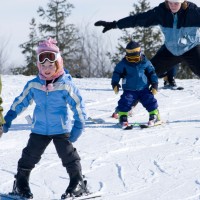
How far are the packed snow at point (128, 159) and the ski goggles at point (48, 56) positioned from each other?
1187 mm

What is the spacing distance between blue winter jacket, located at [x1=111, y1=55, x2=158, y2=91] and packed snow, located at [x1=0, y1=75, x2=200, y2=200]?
2.14 ft

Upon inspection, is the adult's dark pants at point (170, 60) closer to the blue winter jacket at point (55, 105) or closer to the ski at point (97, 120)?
the ski at point (97, 120)

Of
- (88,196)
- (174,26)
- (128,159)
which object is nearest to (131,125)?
(174,26)

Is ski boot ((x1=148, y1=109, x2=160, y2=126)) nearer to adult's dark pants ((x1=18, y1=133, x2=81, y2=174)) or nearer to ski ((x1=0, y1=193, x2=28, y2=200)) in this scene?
adult's dark pants ((x1=18, y1=133, x2=81, y2=174))

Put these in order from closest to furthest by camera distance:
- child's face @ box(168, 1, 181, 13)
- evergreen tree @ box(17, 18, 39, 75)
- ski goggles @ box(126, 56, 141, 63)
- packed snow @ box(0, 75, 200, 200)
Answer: packed snow @ box(0, 75, 200, 200), child's face @ box(168, 1, 181, 13), ski goggles @ box(126, 56, 141, 63), evergreen tree @ box(17, 18, 39, 75)

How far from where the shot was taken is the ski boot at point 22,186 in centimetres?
455

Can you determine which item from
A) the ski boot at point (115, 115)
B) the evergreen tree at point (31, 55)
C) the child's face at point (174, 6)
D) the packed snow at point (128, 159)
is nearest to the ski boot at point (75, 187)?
the packed snow at point (128, 159)

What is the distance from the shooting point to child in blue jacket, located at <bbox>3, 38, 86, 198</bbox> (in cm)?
444

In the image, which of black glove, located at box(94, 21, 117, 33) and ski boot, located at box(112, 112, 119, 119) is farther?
ski boot, located at box(112, 112, 119, 119)

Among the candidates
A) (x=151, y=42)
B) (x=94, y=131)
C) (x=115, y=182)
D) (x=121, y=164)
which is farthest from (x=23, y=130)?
(x=151, y=42)

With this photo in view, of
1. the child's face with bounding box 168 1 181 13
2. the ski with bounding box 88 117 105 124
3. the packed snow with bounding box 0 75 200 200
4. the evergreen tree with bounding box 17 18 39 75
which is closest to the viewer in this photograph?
the packed snow with bounding box 0 75 200 200

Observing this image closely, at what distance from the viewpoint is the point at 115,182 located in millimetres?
5105

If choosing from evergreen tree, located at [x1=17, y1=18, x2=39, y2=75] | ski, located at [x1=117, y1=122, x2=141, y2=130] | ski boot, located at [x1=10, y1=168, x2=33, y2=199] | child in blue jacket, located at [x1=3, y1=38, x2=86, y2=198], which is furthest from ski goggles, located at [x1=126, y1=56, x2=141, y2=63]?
evergreen tree, located at [x1=17, y1=18, x2=39, y2=75]

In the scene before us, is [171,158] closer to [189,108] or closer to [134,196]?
[134,196]
